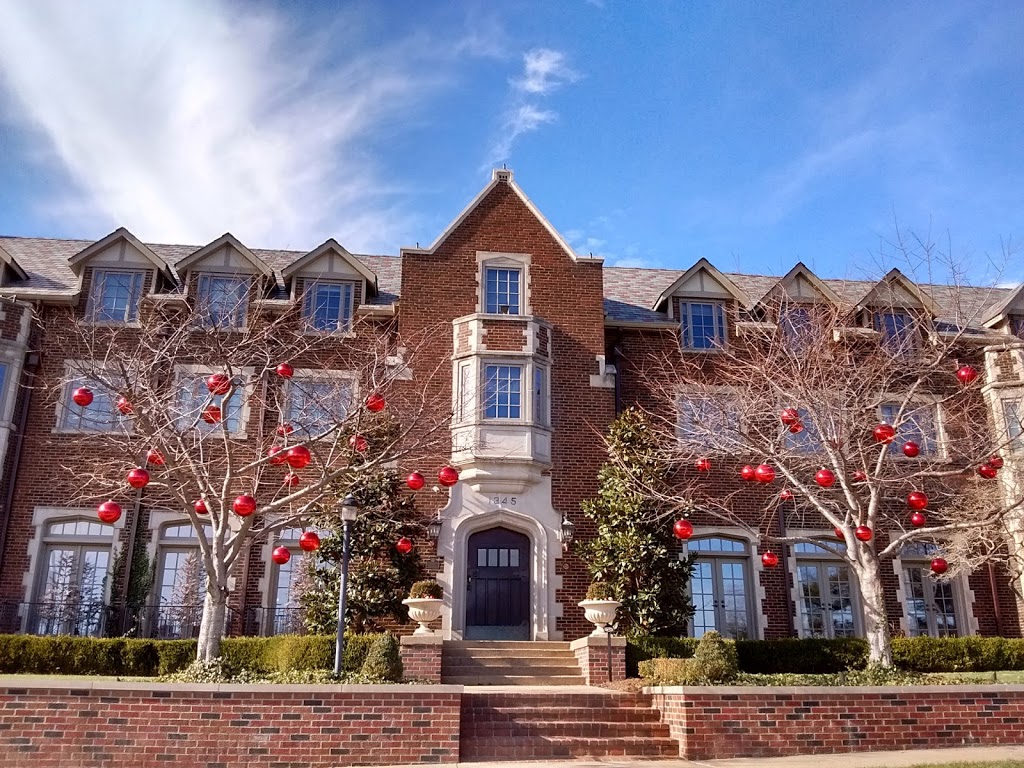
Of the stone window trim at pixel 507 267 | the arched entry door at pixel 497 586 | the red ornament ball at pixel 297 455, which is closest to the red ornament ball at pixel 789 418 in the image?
the arched entry door at pixel 497 586

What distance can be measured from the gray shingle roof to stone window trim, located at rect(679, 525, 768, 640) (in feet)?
16.4

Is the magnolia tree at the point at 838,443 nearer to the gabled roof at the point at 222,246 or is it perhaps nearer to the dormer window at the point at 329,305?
the dormer window at the point at 329,305

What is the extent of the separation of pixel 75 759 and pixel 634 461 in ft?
36.2

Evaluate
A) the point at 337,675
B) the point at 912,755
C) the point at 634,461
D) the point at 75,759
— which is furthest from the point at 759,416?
the point at 75,759

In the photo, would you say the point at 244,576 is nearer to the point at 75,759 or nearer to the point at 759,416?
the point at 75,759

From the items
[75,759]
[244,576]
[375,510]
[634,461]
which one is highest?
[634,461]

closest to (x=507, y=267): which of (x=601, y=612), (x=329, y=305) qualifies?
(x=329, y=305)

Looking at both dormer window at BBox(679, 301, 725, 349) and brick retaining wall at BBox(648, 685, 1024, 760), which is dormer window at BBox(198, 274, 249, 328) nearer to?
dormer window at BBox(679, 301, 725, 349)

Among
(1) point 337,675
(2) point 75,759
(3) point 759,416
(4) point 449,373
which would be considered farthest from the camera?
(4) point 449,373

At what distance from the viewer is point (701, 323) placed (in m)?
20.6

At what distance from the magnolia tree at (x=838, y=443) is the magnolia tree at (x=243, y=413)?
207 inches

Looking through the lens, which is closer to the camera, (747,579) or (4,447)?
(4,447)

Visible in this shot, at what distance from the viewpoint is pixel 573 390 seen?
62.3 feet

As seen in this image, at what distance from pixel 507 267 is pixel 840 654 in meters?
10.5
